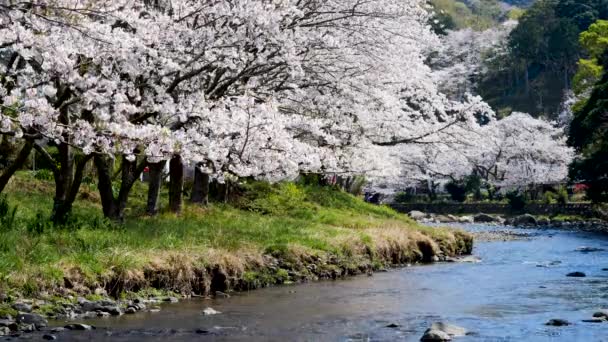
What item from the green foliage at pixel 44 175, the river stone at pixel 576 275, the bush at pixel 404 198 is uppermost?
the bush at pixel 404 198

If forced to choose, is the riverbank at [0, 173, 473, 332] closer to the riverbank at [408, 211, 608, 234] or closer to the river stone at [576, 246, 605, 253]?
the river stone at [576, 246, 605, 253]

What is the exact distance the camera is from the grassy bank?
13.3 m

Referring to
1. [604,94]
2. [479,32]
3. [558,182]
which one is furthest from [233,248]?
[479,32]

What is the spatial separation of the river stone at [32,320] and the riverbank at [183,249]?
0.83ft

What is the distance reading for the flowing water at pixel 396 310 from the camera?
470 inches

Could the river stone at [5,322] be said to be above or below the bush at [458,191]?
below

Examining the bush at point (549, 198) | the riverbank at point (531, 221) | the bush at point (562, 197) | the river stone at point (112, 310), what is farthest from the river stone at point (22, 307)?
the bush at point (549, 198)

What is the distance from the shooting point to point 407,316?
14023 millimetres

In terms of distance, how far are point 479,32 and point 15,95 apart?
10920 centimetres

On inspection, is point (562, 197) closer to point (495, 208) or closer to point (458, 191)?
point (495, 208)

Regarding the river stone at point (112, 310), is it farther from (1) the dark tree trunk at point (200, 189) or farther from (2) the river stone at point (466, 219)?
(2) the river stone at point (466, 219)

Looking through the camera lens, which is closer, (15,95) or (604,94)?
(15,95)

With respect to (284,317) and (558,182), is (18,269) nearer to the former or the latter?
(284,317)

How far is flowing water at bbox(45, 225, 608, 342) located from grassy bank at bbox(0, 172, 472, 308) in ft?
2.52
